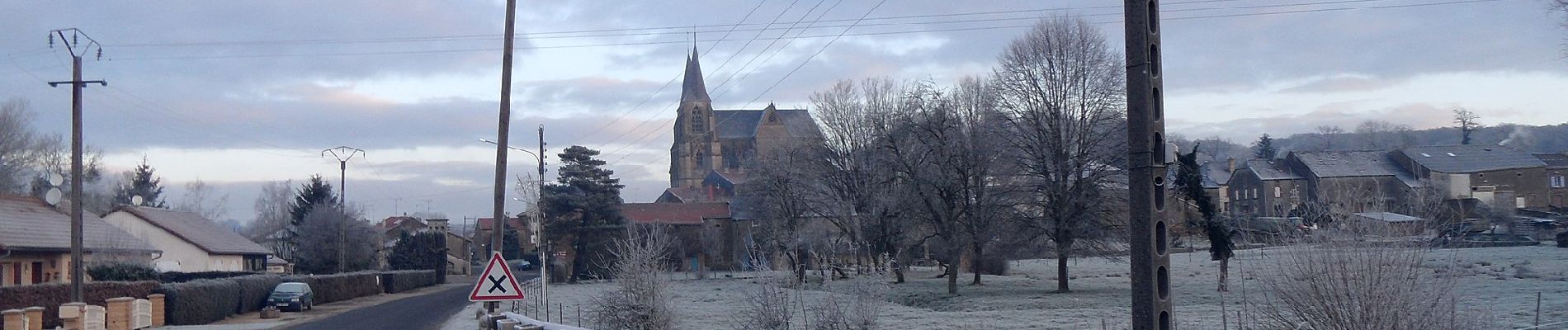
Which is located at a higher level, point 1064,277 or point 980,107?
point 980,107

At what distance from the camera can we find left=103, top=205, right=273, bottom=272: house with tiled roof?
56.1 m

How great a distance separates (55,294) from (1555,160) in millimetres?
46965

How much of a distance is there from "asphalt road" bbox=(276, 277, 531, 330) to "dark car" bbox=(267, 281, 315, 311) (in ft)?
5.53

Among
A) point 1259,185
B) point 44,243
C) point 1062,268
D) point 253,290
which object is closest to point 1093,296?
point 1062,268

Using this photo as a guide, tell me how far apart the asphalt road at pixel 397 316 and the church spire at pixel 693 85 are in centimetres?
8875

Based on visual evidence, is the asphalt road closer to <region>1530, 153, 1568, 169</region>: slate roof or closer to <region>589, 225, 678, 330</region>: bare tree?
<region>589, 225, 678, 330</region>: bare tree

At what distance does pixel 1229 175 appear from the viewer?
43.7 m

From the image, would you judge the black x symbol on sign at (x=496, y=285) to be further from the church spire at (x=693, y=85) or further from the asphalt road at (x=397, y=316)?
the church spire at (x=693, y=85)

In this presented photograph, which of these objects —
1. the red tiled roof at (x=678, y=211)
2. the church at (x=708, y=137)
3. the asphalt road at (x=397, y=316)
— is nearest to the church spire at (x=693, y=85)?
the church at (x=708, y=137)

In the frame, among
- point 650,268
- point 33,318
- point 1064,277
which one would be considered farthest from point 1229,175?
point 33,318

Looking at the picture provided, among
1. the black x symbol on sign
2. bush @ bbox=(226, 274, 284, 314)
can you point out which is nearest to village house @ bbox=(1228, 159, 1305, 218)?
the black x symbol on sign

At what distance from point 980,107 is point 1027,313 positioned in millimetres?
20736

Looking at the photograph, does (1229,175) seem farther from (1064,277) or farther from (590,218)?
(590,218)

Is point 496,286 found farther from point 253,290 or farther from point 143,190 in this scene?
point 143,190
